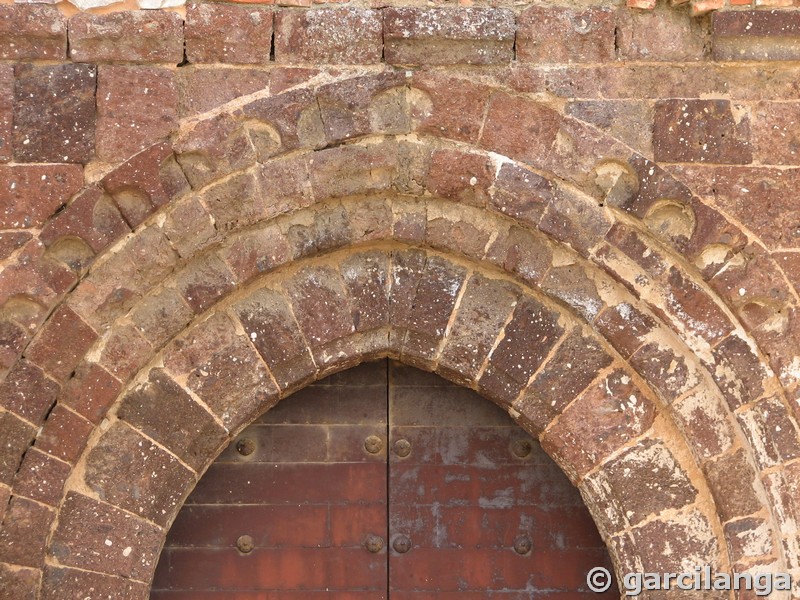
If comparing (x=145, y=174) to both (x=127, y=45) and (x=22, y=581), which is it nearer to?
(x=127, y=45)

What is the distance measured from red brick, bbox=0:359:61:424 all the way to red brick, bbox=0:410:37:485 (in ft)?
0.09

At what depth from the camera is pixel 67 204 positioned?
433 centimetres

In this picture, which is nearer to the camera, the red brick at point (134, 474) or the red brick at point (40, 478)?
the red brick at point (40, 478)

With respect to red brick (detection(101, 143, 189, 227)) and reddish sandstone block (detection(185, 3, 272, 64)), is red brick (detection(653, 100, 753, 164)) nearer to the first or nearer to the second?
reddish sandstone block (detection(185, 3, 272, 64))

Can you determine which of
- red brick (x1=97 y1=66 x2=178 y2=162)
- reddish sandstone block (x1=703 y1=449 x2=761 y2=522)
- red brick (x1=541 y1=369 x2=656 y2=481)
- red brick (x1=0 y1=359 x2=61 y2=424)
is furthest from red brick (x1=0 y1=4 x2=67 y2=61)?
reddish sandstone block (x1=703 y1=449 x2=761 y2=522)

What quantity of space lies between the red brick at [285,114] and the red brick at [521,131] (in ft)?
2.15

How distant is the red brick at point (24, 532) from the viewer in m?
4.20

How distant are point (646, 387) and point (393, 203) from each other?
1223 mm

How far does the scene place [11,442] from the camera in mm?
4227

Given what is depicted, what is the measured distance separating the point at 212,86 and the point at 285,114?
0.99 ft

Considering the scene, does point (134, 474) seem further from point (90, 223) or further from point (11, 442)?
point (90, 223)

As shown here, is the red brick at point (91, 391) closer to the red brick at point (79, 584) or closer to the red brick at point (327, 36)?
the red brick at point (79, 584)

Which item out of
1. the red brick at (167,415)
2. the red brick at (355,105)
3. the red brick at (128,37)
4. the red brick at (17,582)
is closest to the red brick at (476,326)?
the red brick at (355,105)

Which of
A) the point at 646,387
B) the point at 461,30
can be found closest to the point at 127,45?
the point at 461,30
